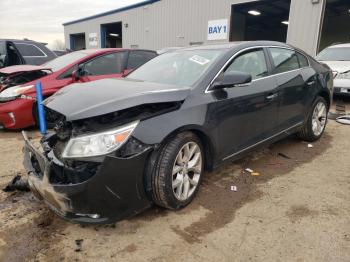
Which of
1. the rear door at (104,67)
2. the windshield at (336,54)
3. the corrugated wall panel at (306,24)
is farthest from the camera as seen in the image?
the corrugated wall panel at (306,24)

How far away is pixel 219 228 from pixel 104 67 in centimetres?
430

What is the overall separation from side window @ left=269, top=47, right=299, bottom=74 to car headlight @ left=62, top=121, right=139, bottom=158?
7.65 feet

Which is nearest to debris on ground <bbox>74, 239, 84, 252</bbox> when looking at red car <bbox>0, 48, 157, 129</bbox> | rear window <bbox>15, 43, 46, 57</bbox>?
red car <bbox>0, 48, 157, 129</bbox>

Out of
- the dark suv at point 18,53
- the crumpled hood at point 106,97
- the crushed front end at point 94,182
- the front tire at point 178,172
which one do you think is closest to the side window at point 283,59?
the crumpled hood at point 106,97

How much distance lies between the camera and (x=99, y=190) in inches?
86.1

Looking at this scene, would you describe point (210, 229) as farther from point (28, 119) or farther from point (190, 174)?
point (28, 119)

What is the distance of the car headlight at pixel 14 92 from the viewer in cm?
507

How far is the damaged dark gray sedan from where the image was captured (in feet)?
7.30

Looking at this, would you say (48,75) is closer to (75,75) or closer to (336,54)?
(75,75)

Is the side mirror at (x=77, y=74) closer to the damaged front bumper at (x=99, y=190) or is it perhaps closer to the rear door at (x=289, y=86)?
the damaged front bumper at (x=99, y=190)

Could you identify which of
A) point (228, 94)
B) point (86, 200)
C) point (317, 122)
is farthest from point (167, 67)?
point (317, 122)

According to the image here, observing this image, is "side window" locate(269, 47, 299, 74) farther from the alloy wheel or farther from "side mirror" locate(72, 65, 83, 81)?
"side mirror" locate(72, 65, 83, 81)

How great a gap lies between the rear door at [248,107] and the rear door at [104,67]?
3.12m

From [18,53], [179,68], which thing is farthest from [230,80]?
[18,53]
